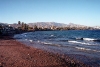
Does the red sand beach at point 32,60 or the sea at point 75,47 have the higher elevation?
the red sand beach at point 32,60

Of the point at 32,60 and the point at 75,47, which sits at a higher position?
the point at 32,60

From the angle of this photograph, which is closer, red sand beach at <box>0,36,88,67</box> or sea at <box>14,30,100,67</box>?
red sand beach at <box>0,36,88,67</box>

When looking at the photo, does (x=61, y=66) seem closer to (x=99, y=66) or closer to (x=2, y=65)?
(x=99, y=66)

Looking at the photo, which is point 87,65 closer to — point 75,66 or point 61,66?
point 75,66

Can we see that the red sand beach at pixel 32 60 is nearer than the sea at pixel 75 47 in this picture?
Yes

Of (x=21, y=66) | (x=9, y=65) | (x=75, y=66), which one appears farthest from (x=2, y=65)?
(x=75, y=66)

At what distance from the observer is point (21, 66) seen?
35.9 ft

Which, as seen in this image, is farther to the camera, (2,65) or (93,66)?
(93,66)

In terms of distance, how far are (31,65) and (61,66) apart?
2.37m

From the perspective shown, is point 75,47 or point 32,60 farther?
point 75,47

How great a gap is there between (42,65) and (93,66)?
14.4ft

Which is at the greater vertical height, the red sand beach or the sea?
the red sand beach

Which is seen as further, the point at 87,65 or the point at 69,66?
the point at 87,65

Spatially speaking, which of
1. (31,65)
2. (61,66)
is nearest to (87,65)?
(61,66)
